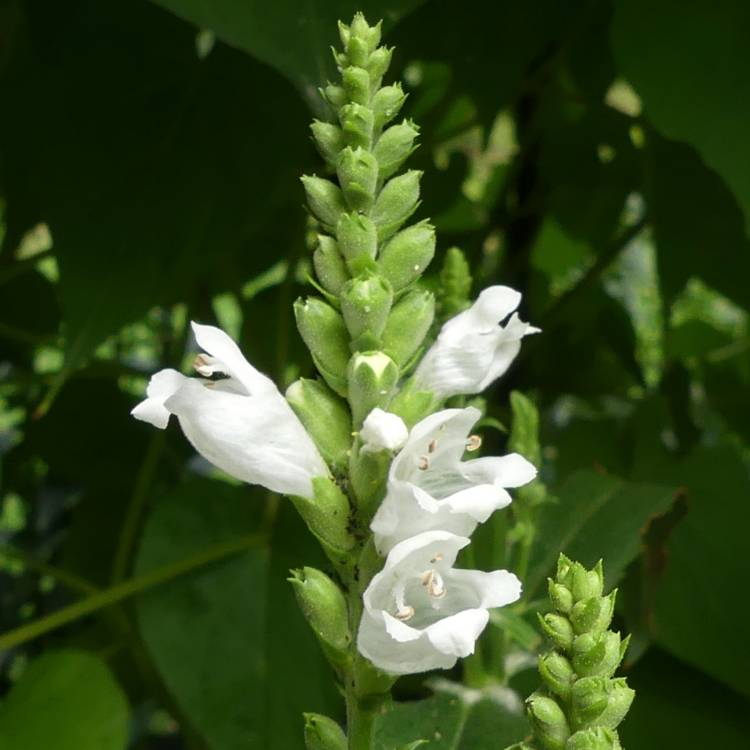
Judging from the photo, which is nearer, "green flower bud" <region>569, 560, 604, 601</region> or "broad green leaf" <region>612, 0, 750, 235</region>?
"green flower bud" <region>569, 560, 604, 601</region>

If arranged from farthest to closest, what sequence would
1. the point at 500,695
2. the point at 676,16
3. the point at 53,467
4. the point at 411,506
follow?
the point at 53,467
the point at 676,16
the point at 500,695
the point at 411,506

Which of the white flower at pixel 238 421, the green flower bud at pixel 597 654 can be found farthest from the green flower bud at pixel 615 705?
the white flower at pixel 238 421

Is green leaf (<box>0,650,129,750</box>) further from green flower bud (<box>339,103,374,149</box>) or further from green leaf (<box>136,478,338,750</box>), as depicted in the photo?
green flower bud (<box>339,103,374,149</box>)

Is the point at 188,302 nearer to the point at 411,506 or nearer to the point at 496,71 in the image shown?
the point at 496,71

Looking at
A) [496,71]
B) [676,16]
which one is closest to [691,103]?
[676,16]

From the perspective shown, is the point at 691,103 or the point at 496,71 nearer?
the point at 691,103

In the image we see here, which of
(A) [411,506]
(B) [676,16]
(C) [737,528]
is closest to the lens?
(A) [411,506]

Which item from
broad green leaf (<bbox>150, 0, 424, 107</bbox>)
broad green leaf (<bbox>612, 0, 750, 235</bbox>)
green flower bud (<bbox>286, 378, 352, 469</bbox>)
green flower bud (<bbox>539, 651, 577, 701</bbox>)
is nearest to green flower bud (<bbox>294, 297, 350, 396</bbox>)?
green flower bud (<bbox>286, 378, 352, 469</bbox>)

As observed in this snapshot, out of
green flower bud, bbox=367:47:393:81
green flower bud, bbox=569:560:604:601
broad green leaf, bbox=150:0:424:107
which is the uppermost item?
broad green leaf, bbox=150:0:424:107

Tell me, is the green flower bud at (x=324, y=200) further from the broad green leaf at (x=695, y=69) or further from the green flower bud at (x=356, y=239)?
the broad green leaf at (x=695, y=69)
